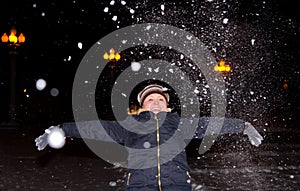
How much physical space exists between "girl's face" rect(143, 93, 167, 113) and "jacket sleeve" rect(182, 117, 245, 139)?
22cm

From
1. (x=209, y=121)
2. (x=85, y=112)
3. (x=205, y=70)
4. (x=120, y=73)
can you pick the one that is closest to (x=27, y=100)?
(x=85, y=112)

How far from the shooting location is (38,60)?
131ft

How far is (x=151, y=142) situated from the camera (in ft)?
10.7

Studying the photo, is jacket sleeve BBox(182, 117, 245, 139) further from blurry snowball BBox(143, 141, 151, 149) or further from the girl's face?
blurry snowball BBox(143, 141, 151, 149)

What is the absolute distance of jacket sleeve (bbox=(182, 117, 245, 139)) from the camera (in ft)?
11.5

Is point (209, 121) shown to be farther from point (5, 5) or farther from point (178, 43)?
point (5, 5)

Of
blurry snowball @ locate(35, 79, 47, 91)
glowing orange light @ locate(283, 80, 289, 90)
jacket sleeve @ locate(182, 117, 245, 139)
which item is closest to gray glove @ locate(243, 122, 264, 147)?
jacket sleeve @ locate(182, 117, 245, 139)

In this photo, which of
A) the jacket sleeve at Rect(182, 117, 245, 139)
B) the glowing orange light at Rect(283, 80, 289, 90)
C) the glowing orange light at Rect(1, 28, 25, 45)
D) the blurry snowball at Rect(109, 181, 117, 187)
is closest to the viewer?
the jacket sleeve at Rect(182, 117, 245, 139)

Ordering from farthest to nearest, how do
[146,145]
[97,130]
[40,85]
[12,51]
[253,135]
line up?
1. [40,85]
2. [12,51]
3. [253,135]
4. [97,130]
5. [146,145]

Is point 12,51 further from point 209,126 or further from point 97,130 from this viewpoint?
point 209,126

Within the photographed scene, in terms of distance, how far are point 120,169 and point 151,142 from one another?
5.69 metres

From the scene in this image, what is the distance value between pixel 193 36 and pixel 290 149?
585 inches

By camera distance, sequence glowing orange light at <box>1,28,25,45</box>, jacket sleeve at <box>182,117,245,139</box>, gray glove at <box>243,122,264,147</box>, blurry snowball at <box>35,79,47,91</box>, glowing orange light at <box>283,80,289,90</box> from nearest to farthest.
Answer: jacket sleeve at <box>182,117,245,139</box> < gray glove at <box>243,122,264,147</box> < glowing orange light at <box>1,28,25,45</box> < blurry snowball at <box>35,79,47,91</box> < glowing orange light at <box>283,80,289,90</box>

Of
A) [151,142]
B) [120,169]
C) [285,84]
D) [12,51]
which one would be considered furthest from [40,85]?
[151,142]
